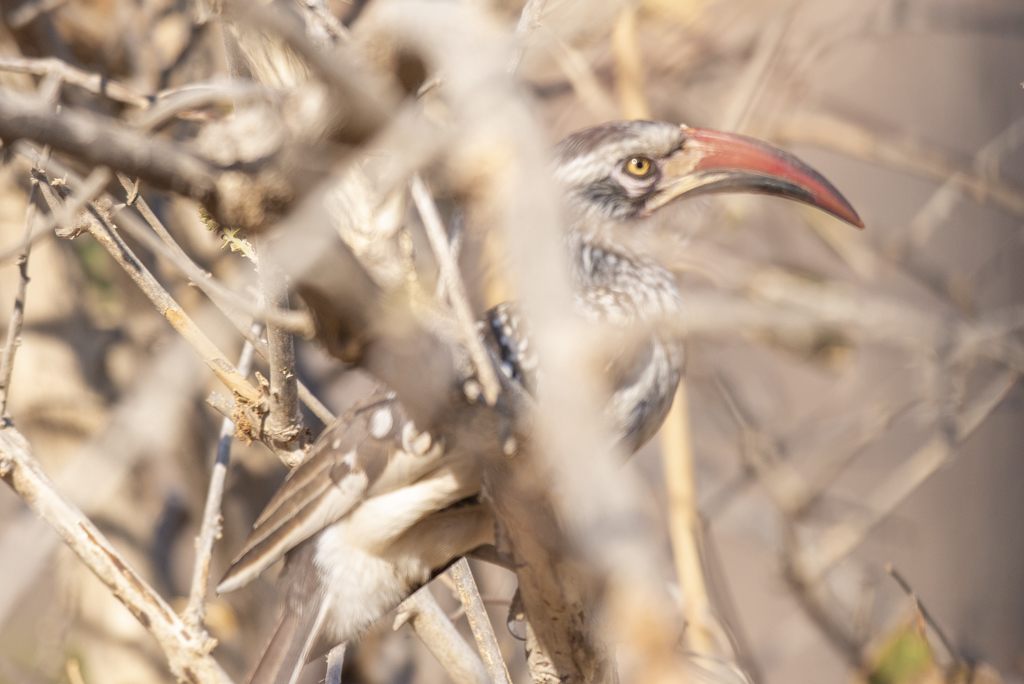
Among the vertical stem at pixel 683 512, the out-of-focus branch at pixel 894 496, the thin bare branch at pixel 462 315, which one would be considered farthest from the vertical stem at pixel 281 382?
the out-of-focus branch at pixel 894 496

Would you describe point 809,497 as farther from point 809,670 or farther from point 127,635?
point 127,635

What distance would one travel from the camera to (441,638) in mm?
1923

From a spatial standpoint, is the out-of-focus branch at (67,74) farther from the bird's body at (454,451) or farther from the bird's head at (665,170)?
the bird's head at (665,170)

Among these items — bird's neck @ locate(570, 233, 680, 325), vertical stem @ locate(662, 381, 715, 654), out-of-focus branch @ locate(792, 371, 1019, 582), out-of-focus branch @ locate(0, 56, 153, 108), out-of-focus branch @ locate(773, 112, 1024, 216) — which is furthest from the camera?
out-of-focus branch @ locate(773, 112, 1024, 216)

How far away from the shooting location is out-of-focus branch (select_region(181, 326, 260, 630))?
1729 millimetres

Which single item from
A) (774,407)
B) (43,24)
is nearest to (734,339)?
(774,407)

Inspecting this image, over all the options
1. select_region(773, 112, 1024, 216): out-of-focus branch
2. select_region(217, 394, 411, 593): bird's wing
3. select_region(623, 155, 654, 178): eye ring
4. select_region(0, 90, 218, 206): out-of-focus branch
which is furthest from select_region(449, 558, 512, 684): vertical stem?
select_region(773, 112, 1024, 216): out-of-focus branch

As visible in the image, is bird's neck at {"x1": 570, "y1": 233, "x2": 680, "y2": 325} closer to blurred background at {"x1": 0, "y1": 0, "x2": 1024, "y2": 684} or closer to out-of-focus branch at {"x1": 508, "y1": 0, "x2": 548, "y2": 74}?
blurred background at {"x1": 0, "y1": 0, "x2": 1024, "y2": 684}

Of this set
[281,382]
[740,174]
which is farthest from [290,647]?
[740,174]

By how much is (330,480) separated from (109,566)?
1.11ft

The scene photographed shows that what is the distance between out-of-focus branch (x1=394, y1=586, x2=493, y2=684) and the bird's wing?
0.21m

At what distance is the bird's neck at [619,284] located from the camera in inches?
83.4

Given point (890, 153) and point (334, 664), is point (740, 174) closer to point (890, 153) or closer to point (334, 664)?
point (334, 664)

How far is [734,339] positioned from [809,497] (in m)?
0.51
